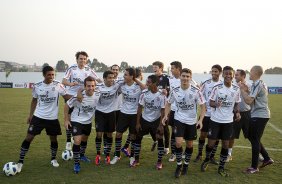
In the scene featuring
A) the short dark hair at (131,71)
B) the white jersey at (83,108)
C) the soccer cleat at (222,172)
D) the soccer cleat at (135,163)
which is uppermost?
the short dark hair at (131,71)

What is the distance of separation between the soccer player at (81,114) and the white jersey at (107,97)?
216mm

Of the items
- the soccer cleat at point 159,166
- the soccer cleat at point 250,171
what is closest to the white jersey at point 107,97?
the soccer cleat at point 159,166

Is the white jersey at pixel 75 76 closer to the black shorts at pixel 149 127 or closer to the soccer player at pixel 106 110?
the soccer player at pixel 106 110

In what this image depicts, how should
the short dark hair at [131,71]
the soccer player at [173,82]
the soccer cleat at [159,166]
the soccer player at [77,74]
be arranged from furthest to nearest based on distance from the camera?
the soccer player at [77,74]
the soccer player at [173,82]
the short dark hair at [131,71]
the soccer cleat at [159,166]

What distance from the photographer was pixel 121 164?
6453 mm

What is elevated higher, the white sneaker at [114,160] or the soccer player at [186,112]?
the soccer player at [186,112]

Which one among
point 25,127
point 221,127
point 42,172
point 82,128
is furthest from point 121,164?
point 25,127

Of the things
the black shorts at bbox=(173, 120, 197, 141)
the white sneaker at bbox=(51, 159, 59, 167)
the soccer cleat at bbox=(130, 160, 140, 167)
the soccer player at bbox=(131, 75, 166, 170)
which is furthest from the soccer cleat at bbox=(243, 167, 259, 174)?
the white sneaker at bbox=(51, 159, 59, 167)

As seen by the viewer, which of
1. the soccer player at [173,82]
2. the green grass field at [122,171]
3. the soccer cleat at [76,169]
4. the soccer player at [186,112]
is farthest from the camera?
the soccer player at [173,82]

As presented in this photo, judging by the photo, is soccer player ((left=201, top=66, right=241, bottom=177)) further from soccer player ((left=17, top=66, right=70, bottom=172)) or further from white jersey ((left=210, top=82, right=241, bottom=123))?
soccer player ((left=17, top=66, right=70, bottom=172))

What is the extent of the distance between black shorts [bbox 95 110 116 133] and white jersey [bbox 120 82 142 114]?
0.32m

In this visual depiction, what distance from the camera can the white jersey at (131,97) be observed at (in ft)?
21.2

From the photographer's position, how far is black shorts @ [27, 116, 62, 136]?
5855 mm

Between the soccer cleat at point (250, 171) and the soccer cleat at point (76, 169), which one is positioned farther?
the soccer cleat at point (250, 171)
